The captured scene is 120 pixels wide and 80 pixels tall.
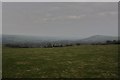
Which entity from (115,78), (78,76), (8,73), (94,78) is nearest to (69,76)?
(78,76)

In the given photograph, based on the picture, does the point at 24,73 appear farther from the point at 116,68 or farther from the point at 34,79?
the point at 116,68

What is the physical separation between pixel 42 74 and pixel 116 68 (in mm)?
15378

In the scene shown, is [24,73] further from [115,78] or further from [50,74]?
[115,78]

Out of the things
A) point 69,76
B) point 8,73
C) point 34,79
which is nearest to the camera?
point 34,79

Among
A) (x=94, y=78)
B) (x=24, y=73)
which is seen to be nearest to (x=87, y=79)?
(x=94, y=78)

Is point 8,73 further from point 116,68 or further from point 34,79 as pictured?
point 116,68

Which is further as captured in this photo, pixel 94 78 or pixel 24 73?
pixel 24 73

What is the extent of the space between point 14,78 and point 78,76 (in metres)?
10.4

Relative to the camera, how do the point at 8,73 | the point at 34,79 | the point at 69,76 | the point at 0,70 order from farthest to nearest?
the point at 0,70, the point at 8,73, the point at 69,76, the point at 34,79

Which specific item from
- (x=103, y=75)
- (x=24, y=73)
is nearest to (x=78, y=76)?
(x=103, y=75)

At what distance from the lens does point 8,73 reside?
34.5 metres

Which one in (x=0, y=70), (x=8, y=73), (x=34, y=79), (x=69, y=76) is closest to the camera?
(x=34, y=79)

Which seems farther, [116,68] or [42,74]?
[116,68]

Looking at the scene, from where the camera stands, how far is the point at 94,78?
3055 centimetres
